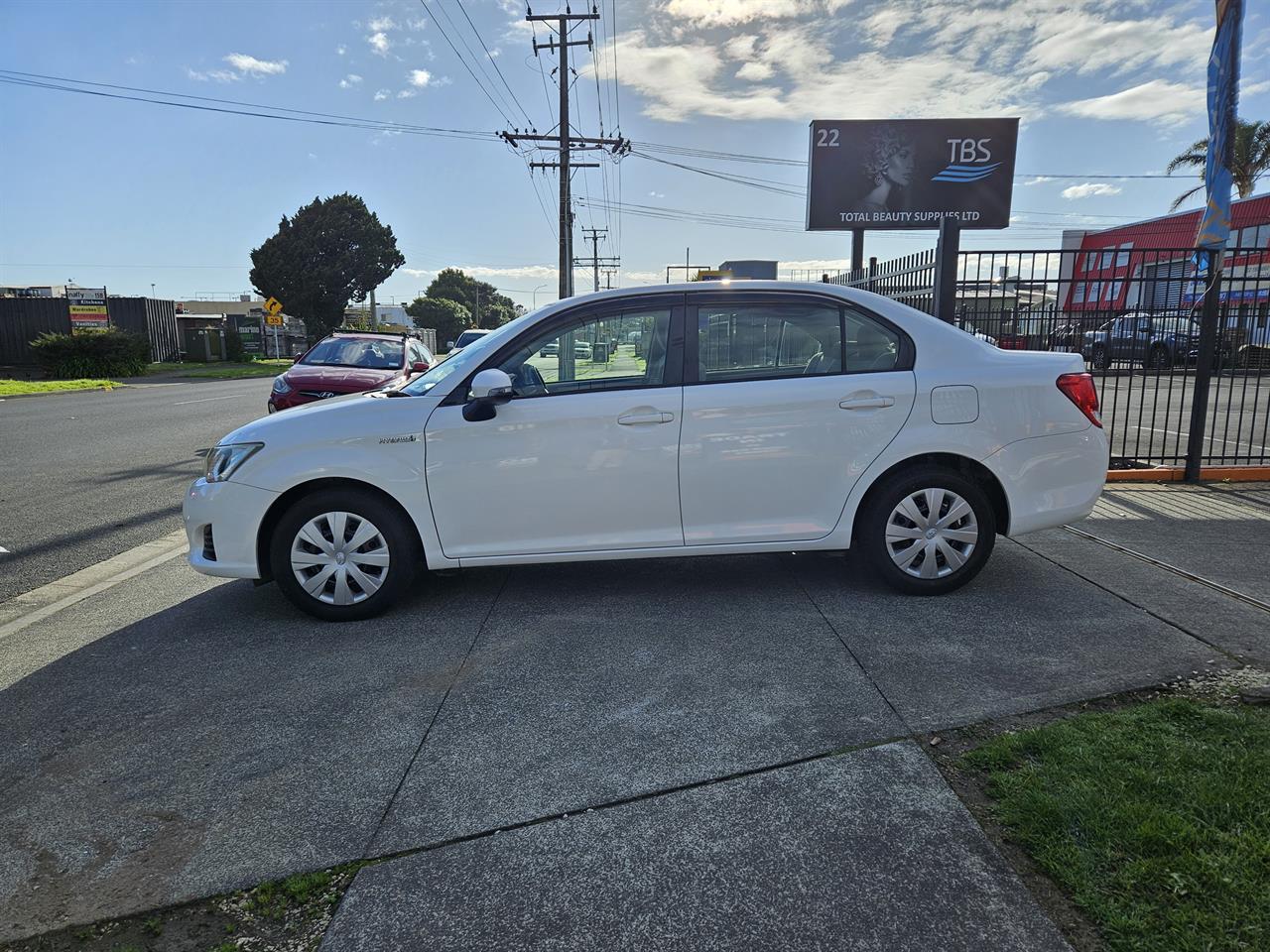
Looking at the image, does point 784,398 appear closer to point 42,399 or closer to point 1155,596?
point 1155,596

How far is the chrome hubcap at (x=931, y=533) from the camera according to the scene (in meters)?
4.52

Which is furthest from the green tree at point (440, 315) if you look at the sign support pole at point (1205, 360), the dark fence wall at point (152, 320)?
the sign support pole at point (1205, 360)

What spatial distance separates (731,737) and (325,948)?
5.03ft

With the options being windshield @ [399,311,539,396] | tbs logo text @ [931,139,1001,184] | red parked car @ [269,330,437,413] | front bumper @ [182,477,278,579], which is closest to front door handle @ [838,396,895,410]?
windshield @ [399,311,539,396]

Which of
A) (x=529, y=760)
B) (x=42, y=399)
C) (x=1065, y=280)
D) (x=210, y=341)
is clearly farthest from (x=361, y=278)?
(x=529, y=760)

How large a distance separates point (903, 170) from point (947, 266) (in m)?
9.72

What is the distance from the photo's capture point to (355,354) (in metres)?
11.8

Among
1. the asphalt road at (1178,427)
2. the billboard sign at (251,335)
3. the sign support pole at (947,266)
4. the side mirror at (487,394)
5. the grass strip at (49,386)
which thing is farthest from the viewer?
the billboard sign at (251,335)

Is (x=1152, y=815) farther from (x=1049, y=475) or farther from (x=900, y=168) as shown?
(x=900, y=168)

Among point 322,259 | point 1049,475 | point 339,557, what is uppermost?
point 322,259

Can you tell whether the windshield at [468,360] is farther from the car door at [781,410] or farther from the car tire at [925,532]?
the car tire at [925,532]

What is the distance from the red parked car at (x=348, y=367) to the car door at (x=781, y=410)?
6410mm

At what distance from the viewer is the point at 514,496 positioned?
432cm

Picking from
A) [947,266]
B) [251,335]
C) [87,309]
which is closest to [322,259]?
[251,335]
